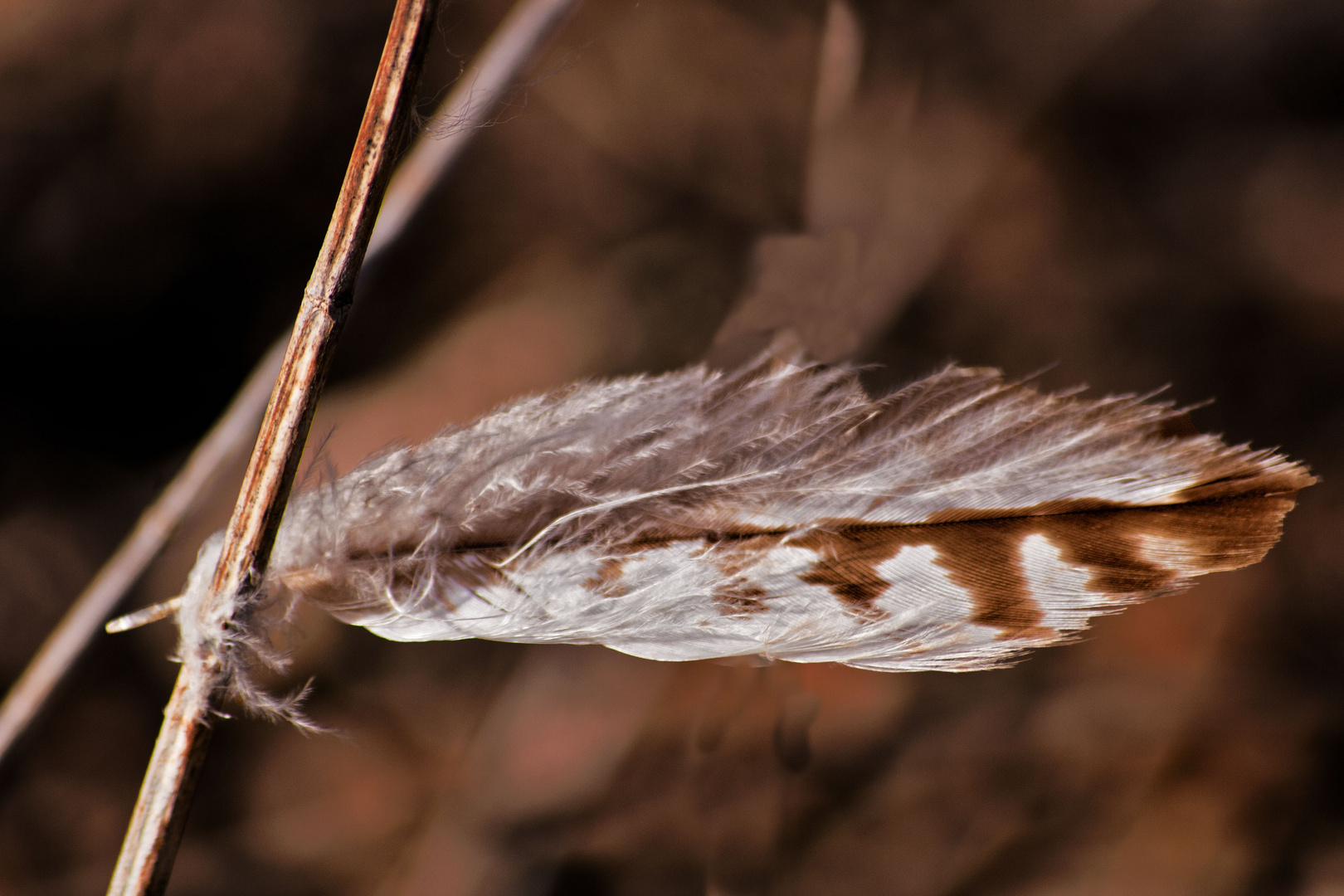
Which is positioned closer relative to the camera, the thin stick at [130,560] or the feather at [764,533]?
the feather at [764,533]

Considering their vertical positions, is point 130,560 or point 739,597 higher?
point 130,560

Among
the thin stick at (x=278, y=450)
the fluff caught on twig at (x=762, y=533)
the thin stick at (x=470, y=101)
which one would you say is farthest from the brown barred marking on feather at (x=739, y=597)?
the thin stick at (x=470, y=101)

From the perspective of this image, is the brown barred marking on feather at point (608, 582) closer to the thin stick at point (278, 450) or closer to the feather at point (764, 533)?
the feather at point (764, 533)

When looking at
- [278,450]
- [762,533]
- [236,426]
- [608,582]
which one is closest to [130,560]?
[236,426]

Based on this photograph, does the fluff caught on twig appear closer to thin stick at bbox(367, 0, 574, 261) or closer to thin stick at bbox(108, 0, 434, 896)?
thin stick at bbox(108, 0, 434, 896)

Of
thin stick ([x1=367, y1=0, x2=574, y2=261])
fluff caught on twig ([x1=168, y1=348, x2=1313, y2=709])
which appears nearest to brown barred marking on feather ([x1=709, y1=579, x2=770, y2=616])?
fluff caught on twig ([x1=168, y1=348, x2=1313, y2=709])

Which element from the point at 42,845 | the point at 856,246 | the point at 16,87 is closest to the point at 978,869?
the point at 856,246

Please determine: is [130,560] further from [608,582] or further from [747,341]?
[747,341]
